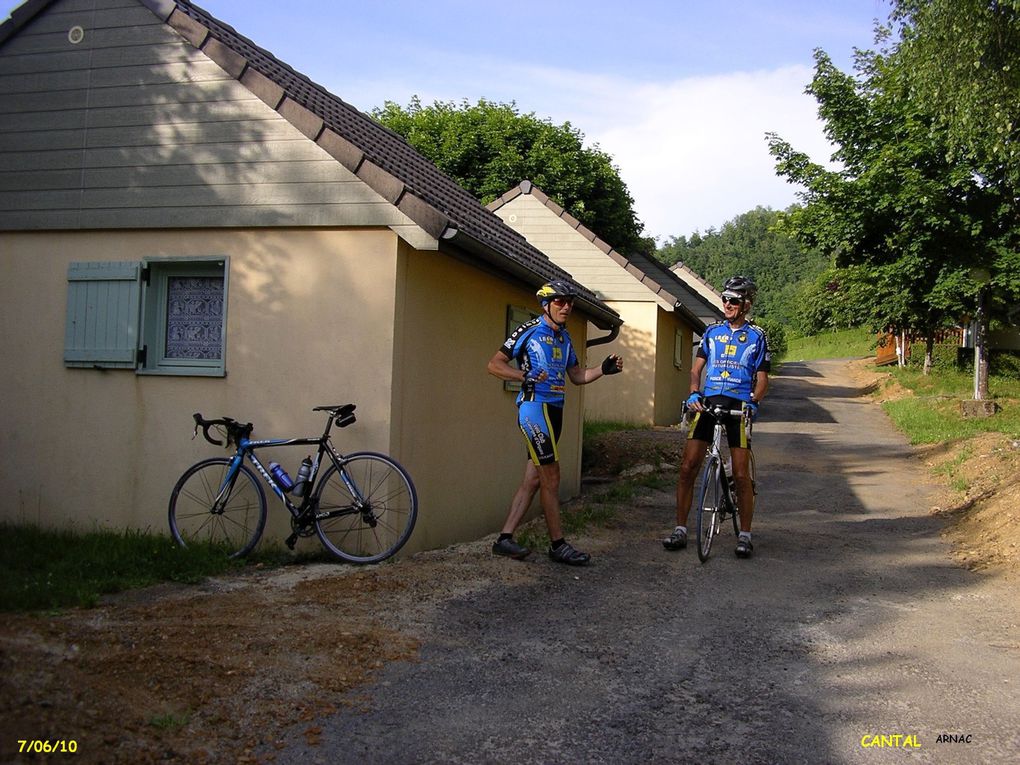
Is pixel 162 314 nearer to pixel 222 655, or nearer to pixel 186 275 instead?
pixel 186 275

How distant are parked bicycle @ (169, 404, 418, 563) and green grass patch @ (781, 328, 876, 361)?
198 feet

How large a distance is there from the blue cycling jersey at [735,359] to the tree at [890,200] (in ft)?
45.8

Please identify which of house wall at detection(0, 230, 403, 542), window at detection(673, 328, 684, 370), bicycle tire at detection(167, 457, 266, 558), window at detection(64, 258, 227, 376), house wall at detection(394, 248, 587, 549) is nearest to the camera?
house wall at detection(0, 230, 403, 542)

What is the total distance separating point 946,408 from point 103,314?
68.2 ft

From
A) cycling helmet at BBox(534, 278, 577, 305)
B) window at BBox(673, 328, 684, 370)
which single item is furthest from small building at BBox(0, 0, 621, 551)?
window at BBox(673, 328, 684, 370)

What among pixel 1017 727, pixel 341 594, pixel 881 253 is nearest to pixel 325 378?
pixel 341 594

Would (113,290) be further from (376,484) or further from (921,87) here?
(921,87)

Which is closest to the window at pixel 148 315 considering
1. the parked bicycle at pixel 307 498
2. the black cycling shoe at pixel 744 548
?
the parked bicycle at pixel 307 498

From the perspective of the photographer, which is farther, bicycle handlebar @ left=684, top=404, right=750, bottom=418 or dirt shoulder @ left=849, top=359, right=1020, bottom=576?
dirt shoulder @ left=849, top=359, right=1020, bottom=576

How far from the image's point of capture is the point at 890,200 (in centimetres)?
2003

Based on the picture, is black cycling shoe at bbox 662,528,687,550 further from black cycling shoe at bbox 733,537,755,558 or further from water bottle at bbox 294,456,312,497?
water bottle at bbox 294,456,312,497

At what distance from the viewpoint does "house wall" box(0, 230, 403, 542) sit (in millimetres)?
6812

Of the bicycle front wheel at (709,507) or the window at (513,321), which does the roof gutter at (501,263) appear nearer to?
the window at (513,321)

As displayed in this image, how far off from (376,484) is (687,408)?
7.78 feet
